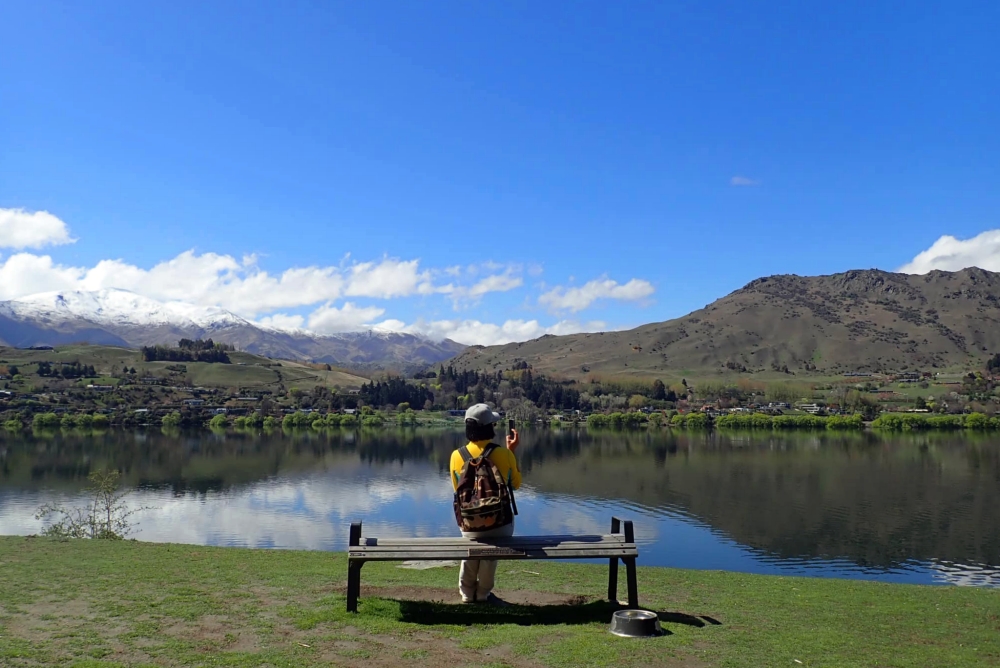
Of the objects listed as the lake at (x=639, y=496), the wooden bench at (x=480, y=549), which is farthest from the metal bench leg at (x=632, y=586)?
the lake at (x=639, y=496)

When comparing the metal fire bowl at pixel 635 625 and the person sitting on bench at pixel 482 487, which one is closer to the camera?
the metal fire bowl at pixel 635 625

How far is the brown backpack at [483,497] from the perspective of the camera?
422 inches

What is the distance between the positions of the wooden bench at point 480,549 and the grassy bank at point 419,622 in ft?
2.72

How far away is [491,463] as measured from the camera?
428 inches

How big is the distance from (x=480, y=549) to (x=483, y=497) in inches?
30.0

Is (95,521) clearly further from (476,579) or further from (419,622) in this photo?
(419,622)

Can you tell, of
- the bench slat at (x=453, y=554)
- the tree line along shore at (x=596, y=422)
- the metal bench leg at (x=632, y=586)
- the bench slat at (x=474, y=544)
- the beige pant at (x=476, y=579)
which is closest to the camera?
the bench slat at (x=453, y=554)

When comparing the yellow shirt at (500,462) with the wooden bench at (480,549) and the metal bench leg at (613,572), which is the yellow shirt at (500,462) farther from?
the metal bench leg at (613,572)

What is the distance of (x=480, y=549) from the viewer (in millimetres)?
10367

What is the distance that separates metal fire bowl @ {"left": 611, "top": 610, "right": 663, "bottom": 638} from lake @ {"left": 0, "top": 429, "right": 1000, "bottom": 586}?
24943 mm

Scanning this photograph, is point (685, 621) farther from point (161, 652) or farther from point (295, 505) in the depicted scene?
point (295, 505)

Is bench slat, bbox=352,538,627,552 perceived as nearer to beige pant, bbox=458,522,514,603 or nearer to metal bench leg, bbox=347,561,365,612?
metal bench leg, bbox=347,561,365,612

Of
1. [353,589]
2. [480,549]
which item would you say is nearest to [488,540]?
[480,549]

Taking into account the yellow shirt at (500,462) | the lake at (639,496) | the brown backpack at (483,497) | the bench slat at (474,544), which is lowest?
the lake at (639,496)
